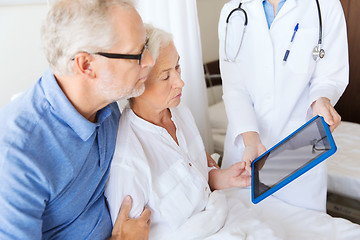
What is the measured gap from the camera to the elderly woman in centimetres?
115

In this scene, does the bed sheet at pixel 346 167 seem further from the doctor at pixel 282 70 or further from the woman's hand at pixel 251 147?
the woman's hand at pixel 251 147

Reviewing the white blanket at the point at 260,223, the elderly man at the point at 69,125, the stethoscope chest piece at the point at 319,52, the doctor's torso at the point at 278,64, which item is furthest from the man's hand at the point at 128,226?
the stethoscope chest piece at the point at 319,52

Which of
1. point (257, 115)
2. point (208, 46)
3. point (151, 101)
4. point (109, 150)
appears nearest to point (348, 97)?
point (208, 46)

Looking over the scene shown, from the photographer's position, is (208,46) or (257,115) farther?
(208,46)

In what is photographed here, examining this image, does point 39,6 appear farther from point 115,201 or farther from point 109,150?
point 115,201

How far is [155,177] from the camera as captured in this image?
4.00 feet

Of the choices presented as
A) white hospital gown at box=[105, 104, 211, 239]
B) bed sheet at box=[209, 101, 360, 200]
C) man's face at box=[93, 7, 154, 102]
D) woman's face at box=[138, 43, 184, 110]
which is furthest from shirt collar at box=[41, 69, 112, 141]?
bed sheet at box=[209, 101, 360, 200]

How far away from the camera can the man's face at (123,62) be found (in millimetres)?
972

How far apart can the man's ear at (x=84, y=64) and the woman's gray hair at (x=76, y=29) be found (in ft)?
0.05

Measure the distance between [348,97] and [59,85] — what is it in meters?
2.96

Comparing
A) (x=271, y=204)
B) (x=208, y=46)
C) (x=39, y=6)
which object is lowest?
Result: (x=271, y=204)

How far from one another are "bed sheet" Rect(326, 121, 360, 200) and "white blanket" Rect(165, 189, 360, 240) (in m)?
0.49

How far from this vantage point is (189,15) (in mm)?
1886

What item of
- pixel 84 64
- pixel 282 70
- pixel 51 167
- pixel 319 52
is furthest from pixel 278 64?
pixel 51 167
